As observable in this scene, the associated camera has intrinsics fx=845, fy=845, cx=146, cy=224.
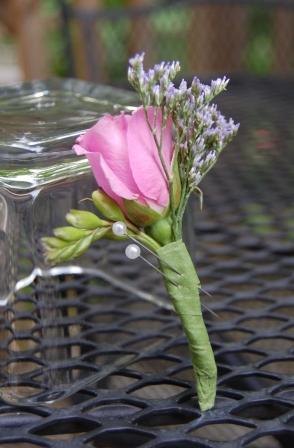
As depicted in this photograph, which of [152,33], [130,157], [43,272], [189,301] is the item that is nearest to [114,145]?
[130,157]

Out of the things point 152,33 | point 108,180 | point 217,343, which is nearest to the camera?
point 108,180

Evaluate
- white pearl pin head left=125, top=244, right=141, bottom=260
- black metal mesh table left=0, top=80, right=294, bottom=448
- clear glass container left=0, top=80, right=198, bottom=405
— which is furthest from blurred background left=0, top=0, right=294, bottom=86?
white pearl pin head left=125, top=244, right=141, bottom=260

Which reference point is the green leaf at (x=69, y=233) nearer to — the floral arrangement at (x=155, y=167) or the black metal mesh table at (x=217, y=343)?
the floral arrangement at (x=155, y=167)

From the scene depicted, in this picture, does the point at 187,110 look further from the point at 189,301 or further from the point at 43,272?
the point at 43,272

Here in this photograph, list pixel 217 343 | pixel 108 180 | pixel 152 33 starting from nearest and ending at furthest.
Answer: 1. pixel 108 180
2. pixel 217 343
3. pixel 152 33

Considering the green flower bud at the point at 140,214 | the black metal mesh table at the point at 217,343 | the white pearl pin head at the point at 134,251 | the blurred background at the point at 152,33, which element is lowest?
the black metal mesh table at the point at 217,343

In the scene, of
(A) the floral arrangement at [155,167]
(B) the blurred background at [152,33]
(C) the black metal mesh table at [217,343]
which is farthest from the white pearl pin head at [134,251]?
(B) the blurred background at [152,33]

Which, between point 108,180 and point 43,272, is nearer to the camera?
point 108,180
